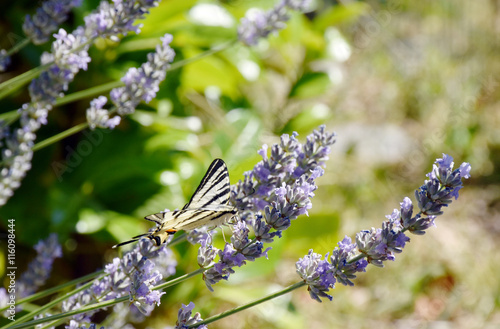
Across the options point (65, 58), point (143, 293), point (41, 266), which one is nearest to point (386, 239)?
point (143, 293)

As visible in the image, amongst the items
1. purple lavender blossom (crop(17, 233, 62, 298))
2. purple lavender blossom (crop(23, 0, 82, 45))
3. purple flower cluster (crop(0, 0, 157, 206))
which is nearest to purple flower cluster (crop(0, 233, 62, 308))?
purple lavender blossom (crop(17, 233, 62, 298))

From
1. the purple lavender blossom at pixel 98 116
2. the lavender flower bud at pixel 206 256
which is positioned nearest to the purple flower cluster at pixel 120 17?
the purple lavender blossom at pixel 98 116

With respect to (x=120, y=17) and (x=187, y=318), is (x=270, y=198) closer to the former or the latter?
(x=187, y=318)

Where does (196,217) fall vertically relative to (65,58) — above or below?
below

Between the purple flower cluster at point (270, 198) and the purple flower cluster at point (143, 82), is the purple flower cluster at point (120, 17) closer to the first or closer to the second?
the purple flower cluster at point (143, 82)

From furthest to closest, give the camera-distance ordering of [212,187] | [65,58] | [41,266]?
1. [41,266]
2. [65,58]
3. [212,187]

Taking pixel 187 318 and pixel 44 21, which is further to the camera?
pixel 44 21

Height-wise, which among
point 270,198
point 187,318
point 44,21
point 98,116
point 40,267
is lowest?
point 187,318
